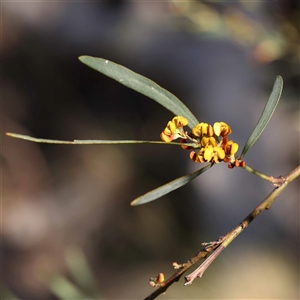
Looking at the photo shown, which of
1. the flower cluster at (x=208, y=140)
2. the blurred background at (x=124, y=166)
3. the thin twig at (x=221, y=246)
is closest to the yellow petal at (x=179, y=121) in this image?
Result: the flower cluster at (x=208, y=140)

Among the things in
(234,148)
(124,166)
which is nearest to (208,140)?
(234,148)

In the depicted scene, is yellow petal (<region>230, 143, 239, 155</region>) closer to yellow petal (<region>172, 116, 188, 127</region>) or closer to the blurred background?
yellow petal (<region>172, 116, 188, 127</region>)

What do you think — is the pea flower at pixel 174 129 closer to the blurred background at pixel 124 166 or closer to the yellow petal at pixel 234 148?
the yellow petal at pixel 234 148

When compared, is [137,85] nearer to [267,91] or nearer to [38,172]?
[267,91]

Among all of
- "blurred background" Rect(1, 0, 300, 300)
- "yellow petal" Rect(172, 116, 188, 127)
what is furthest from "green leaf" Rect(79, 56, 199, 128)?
"blurred background" Rect(1, 0, 300, 300)

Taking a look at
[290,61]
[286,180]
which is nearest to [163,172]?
[290,61]

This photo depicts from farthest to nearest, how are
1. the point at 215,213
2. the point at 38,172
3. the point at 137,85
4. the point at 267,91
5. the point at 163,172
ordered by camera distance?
1. the point at 38,172
2. the point at 163,172
3. the point at 215,213
4. the point at 267,91
5. the point at 137,85
